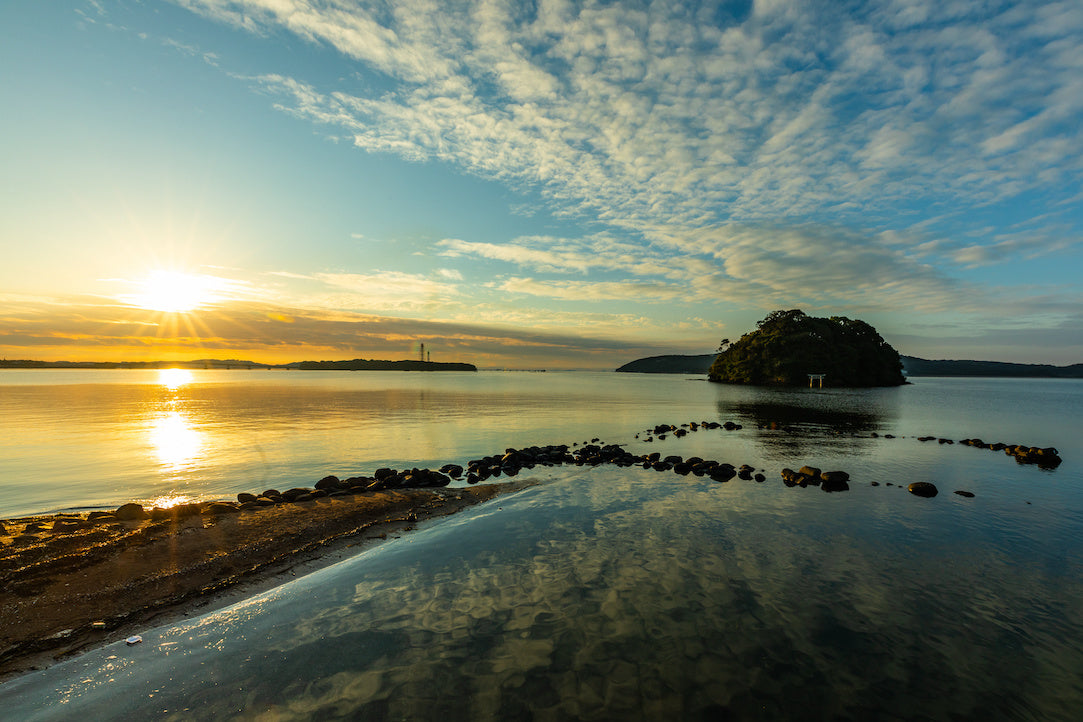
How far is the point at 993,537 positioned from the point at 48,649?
2642cm

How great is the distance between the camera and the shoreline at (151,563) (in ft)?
30.3

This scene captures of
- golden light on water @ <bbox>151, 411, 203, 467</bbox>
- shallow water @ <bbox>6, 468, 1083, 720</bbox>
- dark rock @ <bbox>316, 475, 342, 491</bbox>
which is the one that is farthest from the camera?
golden light on water @ <bbox>151, 411, 203, 467</bbox>

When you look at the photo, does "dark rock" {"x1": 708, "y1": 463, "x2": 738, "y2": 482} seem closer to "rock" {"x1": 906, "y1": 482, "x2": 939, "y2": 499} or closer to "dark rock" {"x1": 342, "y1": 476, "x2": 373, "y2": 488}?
"rock" {"x1": 906, "y1": 482, "x2": 939, "y2": 499}

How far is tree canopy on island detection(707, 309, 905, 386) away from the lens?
166625 mm

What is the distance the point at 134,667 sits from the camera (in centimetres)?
813

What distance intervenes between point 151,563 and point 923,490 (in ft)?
101

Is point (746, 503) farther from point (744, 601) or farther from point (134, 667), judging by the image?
point (134, 667)

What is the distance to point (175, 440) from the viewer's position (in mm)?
37375

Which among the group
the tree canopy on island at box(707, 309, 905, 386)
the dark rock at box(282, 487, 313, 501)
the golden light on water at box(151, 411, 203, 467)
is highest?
the tree canopy on island at box(707, 309, 905, 386)

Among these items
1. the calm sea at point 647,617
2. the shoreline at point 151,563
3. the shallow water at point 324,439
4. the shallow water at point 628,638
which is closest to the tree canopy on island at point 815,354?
the shallow water at point 324,439

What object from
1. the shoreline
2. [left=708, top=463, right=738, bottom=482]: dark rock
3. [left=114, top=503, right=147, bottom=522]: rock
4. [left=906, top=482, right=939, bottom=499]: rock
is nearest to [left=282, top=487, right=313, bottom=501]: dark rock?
the shoreline

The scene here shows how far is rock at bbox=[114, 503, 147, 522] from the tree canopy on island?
182276mm

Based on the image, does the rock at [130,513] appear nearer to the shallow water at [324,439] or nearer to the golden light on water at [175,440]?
the shallow water at [324,439]

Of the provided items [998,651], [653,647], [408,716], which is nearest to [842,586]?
[998,651]
